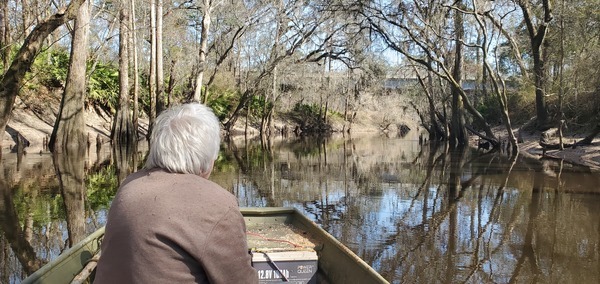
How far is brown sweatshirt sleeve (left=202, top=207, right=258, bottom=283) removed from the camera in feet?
6.02

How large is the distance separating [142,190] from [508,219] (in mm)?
8070

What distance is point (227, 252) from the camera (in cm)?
186

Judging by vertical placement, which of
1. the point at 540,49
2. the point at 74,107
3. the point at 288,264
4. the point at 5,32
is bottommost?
the point at 288,264

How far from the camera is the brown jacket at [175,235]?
1.83 meters

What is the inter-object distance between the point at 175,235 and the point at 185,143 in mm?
362

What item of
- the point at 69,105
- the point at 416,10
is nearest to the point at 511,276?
the point at 69,105

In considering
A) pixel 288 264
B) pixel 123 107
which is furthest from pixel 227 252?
pixel 123 107

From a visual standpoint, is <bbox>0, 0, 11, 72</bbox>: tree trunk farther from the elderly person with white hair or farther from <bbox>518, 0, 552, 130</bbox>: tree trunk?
<bbox>518, 0, 552, 130</bbox>: tree trunk

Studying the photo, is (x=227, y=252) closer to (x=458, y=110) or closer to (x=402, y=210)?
(x=402, y=210)

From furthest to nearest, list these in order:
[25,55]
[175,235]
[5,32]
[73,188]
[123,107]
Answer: [123,107]
[5,32]
[25,55]
[73,188]
[175,235]

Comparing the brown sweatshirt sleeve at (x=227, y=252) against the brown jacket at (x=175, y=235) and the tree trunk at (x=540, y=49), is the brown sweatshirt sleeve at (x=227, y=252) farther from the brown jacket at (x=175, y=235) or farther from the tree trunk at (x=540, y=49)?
the tree trunk at (x=540, y=49)

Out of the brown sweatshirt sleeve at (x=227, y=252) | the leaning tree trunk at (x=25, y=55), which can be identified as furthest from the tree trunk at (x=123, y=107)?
the brown sweatshirt sleeve at (x=227, y=252)

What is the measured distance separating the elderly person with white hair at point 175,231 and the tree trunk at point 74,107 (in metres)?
17.9

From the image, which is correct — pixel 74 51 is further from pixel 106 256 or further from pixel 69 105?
pixel 106 256
